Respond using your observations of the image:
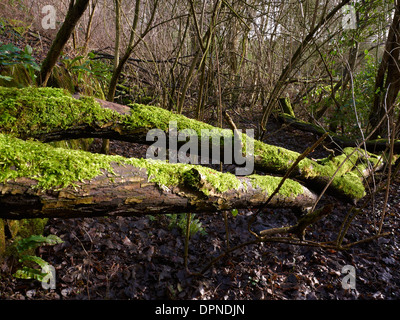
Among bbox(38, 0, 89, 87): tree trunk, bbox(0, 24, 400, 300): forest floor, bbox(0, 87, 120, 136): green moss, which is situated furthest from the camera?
bbox(38, 0, 89, 87): tree trunk

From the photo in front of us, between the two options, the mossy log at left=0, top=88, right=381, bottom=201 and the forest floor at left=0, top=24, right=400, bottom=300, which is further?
the forest floor at left=0, top=24, right=400, bottom=300

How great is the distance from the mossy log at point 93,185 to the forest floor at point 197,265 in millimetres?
872

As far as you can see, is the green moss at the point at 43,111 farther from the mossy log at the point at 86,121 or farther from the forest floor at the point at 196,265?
the forest floor at the point at 196,265

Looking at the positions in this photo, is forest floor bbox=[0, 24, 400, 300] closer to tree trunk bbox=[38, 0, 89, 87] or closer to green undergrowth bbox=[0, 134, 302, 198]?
green undergrowth bbox=[0, 134, 302, 198]

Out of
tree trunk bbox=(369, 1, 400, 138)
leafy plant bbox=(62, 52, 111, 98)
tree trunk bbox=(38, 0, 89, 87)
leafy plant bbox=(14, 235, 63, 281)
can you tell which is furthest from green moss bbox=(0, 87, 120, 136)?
tree trunk bbox=(369, 1, 400, 138)

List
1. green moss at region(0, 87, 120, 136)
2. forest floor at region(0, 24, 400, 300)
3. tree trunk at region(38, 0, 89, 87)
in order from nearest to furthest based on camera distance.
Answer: green moss at region(0, 87, 120, 136) → forest floor at region(0, 24, 400, 300) → tree trunk at region(38, 0, 89, 87)

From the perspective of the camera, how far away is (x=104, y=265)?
2.59 m

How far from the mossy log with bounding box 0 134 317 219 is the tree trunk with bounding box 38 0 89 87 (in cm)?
162

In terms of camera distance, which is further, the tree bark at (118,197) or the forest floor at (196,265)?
the forest floor at (196,265)

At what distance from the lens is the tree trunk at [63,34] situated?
2.53 meters

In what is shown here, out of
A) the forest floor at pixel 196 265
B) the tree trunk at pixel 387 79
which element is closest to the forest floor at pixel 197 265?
the forest floor at pixel 196 265

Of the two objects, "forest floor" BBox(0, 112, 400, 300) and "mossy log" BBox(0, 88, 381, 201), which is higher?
"mossy log" BBox(0, 88, 381, 201)

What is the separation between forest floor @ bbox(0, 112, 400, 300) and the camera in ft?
7.87
